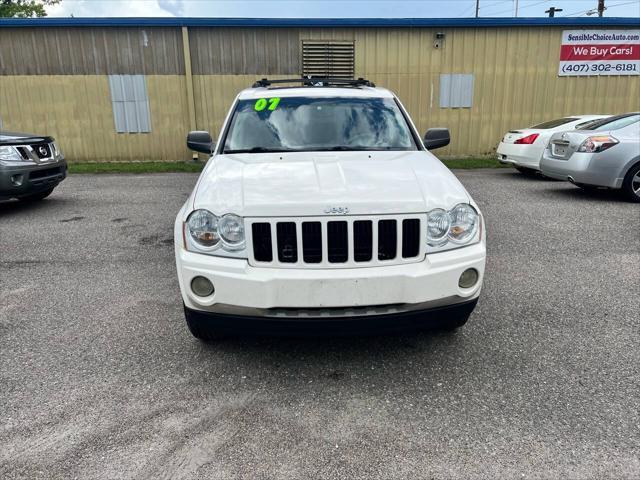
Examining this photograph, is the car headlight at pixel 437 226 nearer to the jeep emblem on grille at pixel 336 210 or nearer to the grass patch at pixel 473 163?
the jeep emblem on grille at pixel 336 210

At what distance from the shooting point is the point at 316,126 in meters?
4.15

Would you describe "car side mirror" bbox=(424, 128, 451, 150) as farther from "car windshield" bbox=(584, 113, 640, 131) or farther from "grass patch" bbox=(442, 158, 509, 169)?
"grass patch" bbox=(442, 158, 509, 169)

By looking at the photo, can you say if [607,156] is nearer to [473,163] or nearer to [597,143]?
[597,143]

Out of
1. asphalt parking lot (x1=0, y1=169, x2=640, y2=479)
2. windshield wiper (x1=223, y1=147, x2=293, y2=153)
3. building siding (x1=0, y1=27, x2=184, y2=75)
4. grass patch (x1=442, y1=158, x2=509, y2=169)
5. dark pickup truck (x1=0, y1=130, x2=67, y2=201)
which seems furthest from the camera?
building siding (x1=0, y1=27, x2=184, y2=75)

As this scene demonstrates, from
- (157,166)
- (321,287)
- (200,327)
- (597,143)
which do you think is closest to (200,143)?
(200,327)

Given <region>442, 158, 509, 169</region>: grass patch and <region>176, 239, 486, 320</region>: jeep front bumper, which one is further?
<region>442, 158, 509, 169</region>: grass patch

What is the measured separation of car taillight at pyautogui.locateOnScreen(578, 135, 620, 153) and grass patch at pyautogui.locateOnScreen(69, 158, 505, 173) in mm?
5284

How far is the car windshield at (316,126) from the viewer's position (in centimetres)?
401

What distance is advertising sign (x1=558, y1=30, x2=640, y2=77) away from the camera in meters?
14.6

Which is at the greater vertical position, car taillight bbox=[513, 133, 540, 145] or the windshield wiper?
the windshield wiper

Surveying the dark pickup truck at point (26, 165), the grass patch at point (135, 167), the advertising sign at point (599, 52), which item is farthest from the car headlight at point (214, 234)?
the advertising sign at point (599, 52)

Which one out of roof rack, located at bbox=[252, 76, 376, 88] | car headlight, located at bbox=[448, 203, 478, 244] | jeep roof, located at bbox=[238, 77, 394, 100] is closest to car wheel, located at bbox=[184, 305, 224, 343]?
car headlight, located at bbox=[448, 203, 478, 244]

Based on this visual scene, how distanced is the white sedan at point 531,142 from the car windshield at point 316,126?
6.99 meters

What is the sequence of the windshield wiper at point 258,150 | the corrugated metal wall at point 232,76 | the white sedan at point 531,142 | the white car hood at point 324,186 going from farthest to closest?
1. the corrugated metal wall at point 232,76
2. the white sedan at point 531,142
3. the windshield wiper at point 258,150
4. the white car hood at point 324,186
